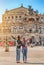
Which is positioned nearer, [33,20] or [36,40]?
[36,40]

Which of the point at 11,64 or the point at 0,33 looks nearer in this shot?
the point at 11,64

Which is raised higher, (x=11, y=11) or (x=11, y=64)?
(x=11, y=11)

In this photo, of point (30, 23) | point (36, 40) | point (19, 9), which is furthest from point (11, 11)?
point (36, 40)

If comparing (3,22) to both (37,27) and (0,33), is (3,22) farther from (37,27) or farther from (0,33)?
(37,27)

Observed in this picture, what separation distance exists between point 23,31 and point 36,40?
6.24m

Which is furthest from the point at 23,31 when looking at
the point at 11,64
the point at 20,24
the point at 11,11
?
the point at 11,64

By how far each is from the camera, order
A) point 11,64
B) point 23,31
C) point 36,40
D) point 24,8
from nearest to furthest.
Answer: point 11,64 → point 36,40 → point 23,31 → point 24,8

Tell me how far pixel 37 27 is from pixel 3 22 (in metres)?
9.80

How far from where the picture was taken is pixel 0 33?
65.7m

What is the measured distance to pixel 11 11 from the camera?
70125 millimetres

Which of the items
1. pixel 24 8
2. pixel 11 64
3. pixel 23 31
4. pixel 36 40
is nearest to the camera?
pixel 11 64

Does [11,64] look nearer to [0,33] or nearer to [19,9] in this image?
[0,33]

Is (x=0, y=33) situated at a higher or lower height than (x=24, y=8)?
lower

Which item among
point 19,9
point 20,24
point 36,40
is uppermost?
point 19,9
